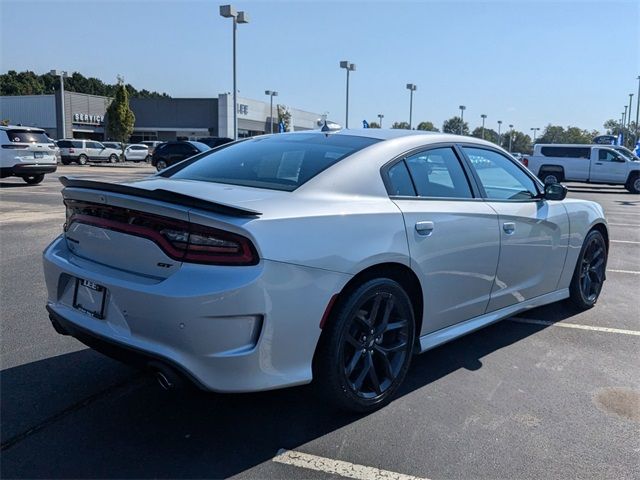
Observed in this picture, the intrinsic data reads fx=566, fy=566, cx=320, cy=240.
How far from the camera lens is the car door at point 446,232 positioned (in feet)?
11.0

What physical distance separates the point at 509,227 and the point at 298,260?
1.98 m

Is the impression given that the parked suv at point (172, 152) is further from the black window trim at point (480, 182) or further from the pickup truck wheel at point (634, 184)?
the black window trim at point (480, 182)

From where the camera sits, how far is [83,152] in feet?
125

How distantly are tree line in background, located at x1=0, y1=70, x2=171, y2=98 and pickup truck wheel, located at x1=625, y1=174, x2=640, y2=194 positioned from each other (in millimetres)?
91069

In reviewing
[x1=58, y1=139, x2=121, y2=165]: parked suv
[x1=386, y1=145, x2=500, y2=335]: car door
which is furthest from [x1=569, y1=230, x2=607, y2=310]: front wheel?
[x1=58, y1=139, x2=121, y2=165]: parked suv

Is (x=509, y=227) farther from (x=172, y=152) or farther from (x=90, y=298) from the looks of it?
(x=172, y=152)

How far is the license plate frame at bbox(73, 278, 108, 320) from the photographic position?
2.83m

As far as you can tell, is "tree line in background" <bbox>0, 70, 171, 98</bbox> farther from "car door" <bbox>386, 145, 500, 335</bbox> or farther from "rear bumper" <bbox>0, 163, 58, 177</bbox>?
"car door" <bbox>386, 145, 500, 335</bbox>

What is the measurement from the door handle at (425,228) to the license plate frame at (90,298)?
1.74 metres

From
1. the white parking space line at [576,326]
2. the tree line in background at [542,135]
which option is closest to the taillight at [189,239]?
the white parking space line at [576,326]

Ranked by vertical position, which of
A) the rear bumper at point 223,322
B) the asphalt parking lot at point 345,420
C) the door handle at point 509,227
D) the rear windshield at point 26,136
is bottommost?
the asphalt parking lot at point 345,420

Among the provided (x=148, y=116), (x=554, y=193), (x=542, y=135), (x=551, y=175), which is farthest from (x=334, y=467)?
(x=542, y=135)

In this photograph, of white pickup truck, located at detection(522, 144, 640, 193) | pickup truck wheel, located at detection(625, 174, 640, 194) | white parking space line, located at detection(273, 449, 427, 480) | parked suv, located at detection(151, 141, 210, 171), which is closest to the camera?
white parking space line, located at detection(273, 449, 427, 480)

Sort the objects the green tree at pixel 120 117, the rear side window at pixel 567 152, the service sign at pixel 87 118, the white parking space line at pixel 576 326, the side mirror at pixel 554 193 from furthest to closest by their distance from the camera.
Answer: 1. the service sign at pixel 87 118
2. the green tree at pixel 120 117
3. the rear side window at pixel 567 152
4. the white parking space line at pixel 576 326
5. the side mirror at pixel 554 193
